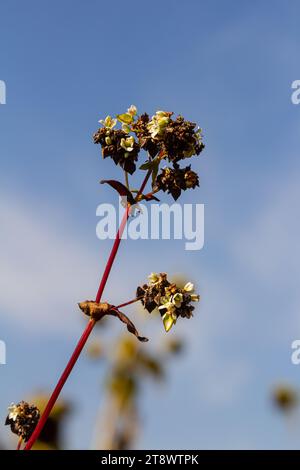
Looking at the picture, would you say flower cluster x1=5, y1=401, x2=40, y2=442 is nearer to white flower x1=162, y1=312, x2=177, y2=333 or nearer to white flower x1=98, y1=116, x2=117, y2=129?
white flower x1=162, y1=312, x2=177, y2=333

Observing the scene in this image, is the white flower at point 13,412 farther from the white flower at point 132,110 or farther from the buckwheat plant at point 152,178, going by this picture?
the white flower at point 132,110

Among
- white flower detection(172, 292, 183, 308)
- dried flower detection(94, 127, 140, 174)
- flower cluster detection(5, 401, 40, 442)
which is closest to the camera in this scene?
flower cluster detection(5, 401, 40, 442)

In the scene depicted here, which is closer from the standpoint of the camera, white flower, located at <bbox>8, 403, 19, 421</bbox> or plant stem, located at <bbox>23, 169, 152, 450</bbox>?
plant stem, located at <bbox>23, 169, 152, 450</bbox>

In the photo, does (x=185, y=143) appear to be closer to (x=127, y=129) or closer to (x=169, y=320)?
(x=127, y=129)

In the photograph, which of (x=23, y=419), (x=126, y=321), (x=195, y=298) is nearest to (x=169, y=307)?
(x=195, y=298)

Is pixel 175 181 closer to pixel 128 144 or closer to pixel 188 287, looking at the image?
pixel 128 144

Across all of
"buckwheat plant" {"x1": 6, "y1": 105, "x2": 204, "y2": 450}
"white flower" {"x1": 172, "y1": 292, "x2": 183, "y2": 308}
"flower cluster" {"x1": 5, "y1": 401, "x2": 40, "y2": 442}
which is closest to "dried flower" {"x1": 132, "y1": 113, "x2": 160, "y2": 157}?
"buckwheat plant" {"x1": 6, "y1": 105, "x2": 204, "y2": 450}

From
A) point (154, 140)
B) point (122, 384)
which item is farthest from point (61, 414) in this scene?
point (154, 140)
